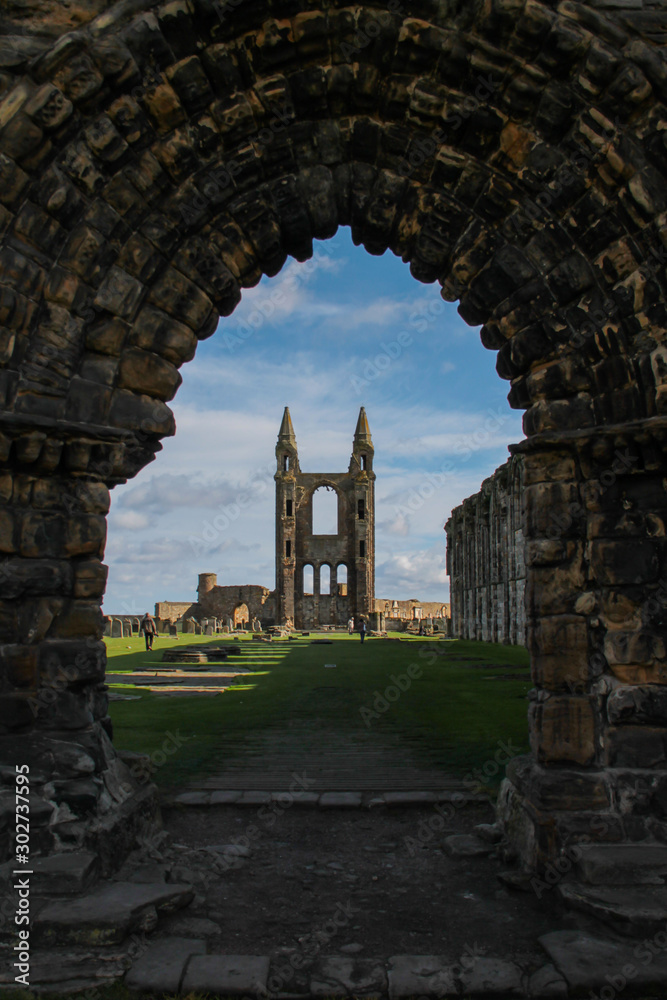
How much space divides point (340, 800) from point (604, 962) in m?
2.95

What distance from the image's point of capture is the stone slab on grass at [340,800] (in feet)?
19.8

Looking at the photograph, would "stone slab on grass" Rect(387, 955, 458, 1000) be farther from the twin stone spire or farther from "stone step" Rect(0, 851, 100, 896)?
the twin stone spire

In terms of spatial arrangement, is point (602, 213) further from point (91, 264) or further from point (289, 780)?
point (289, 780)

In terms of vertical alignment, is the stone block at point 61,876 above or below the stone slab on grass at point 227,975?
above

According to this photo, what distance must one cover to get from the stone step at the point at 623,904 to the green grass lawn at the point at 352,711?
2416 mm

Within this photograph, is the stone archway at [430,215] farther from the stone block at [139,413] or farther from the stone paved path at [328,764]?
the stone paved path at [328,764]

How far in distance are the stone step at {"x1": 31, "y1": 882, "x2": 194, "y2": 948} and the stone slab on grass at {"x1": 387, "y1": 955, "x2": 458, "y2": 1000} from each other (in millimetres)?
1372

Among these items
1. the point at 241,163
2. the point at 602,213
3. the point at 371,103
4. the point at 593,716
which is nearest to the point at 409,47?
the point at 371,103

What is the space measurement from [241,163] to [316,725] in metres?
6.84

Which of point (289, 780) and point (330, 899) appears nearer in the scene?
point (330, 899)

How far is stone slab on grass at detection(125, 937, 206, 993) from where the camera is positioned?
132 inches

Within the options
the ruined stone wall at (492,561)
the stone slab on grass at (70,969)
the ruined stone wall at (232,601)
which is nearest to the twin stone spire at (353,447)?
the ruined stone wall at (232,601)

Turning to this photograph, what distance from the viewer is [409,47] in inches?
205

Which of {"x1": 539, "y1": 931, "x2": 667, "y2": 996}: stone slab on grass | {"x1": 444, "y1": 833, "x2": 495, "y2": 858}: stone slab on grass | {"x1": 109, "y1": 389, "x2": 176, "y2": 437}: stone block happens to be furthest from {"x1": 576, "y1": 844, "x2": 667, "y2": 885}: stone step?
{"x1": 109, "y1": 389, "x2": 176, "y2": 437}: stone block
